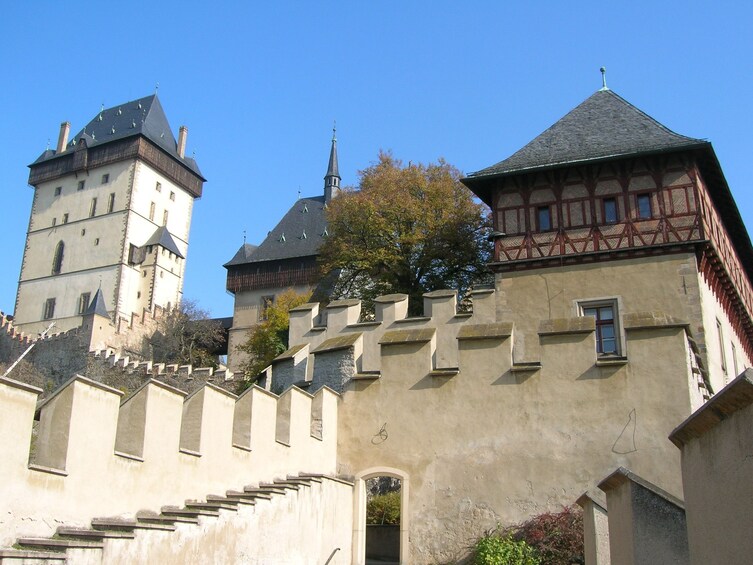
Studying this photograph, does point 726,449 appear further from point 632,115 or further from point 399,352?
point 632,115

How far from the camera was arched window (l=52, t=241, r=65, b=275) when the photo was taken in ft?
224

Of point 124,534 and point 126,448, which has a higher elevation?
point 126,448

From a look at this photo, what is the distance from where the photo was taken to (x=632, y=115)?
23.1 metres

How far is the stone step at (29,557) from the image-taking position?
22.3ft

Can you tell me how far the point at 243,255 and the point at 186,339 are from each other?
7.20 meters

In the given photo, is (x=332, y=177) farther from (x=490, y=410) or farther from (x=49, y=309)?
(x=490, y=410)

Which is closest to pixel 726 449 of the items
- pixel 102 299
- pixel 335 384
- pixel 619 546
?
pixel 619 546

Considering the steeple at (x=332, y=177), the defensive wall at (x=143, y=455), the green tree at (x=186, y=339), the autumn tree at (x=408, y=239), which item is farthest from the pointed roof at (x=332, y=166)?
the defensive wall at (x=143, y=455)

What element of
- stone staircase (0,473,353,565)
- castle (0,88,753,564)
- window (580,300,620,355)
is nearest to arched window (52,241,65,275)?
castle (0,88,753,564)

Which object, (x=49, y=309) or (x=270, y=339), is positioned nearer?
(x=270, y=339)

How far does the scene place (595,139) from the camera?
22.2 m

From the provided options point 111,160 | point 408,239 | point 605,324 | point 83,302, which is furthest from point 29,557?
point 111,160

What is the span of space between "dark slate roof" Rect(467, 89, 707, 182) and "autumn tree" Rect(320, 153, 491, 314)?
4.75 m

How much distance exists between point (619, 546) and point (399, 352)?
7747mm
